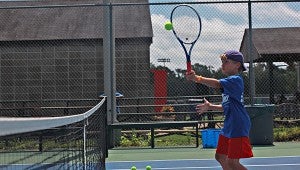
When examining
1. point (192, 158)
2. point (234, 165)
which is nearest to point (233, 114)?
point (234, 165)

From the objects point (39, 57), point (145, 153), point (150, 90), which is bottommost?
point (145, 153)

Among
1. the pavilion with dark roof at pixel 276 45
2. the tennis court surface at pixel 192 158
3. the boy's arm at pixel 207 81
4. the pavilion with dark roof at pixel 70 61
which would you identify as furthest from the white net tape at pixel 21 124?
the pavilion with dark roof at pixel 276 45

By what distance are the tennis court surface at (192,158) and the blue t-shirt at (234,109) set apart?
2.91 meters

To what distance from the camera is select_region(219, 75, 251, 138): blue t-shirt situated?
18.7 ft

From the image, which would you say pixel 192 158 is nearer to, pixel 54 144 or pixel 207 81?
pixel 207 81

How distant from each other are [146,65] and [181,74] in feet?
10.9

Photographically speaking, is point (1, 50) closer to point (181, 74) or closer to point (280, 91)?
point (181, 74)

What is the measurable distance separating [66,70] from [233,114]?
10448 millimetres

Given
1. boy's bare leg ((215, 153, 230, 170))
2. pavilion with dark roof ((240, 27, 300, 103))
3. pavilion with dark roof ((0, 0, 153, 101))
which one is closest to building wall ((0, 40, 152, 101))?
pavilion with dark roof ((0, 0, 153, 101))

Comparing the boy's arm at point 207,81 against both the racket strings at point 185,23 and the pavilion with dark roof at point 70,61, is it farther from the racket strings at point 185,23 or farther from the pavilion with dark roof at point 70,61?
the pavilion with dark roof at point 70,61

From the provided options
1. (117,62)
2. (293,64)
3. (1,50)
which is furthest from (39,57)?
(293,64)

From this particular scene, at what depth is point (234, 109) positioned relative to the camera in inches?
229

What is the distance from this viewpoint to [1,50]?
1583 centimetres

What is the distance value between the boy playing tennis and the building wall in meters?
9.04
